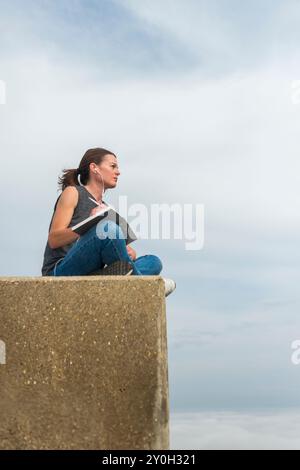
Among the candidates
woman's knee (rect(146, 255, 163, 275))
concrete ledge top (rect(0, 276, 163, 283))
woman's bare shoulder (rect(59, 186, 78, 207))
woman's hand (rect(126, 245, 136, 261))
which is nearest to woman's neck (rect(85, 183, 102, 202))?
woman's bare shoulder (rect(59, 186, 78, 207))

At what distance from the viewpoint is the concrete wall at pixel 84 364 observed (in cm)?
457

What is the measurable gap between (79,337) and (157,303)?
559 millimetres

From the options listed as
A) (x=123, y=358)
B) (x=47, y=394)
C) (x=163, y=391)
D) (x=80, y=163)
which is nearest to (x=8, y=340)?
(x=47, y=394)

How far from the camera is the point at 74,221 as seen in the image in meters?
5.68

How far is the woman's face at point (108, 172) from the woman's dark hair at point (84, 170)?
0.14 ft

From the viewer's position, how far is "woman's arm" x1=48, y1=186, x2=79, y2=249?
5.55 metres

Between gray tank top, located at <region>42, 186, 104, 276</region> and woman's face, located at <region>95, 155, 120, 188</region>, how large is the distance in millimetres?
261

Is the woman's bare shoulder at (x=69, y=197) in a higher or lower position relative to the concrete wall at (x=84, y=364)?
higher

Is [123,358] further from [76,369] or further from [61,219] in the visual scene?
[61,219]

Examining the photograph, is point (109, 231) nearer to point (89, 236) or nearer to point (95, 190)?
point (89, 236)

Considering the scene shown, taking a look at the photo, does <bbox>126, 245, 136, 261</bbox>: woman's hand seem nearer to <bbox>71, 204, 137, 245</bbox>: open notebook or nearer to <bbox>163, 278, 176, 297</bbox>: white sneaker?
<bbox>71, 204, 137, 245</bbox>: open notebook

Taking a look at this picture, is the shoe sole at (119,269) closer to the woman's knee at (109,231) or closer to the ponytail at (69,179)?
the woman's knee at (109,231)

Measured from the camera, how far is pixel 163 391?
4641mm

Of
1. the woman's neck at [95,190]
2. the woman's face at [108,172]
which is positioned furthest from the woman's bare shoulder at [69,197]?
the woman's face at [108,172]
